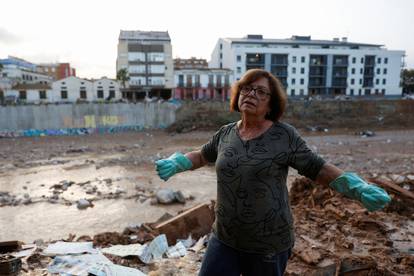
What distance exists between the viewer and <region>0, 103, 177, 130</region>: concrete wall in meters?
30.6

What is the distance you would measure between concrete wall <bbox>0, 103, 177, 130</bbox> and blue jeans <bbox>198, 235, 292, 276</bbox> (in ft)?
105

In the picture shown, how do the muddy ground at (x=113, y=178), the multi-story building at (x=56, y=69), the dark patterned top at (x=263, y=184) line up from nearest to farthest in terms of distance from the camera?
the dark patterned top at (x=263, y=184), the muddy ground at (x=113, y=178), the multi-story building at (x=56, y=69)

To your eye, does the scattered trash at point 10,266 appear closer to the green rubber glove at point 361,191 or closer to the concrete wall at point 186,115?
the green rubber glove at point 361,191

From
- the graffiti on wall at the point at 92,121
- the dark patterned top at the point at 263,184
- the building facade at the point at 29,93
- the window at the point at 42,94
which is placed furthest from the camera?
the window at the point at 42,94

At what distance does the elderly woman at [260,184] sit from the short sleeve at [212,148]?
0.71 feet

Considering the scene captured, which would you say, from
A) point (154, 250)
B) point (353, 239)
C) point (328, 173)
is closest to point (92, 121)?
point (154, 250)

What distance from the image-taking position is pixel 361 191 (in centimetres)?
216

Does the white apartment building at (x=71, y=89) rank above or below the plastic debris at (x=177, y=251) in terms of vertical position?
above

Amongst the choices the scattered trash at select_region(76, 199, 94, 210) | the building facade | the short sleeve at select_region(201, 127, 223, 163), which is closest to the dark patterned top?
the short sleeve at select_region(201, 127, 223, 163)

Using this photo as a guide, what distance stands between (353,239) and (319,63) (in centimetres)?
5403

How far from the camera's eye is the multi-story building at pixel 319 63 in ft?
168

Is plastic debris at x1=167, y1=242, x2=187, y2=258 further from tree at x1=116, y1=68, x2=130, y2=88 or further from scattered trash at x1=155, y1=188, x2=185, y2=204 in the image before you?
tree at x1=116, y1=68, x2=130, y2=88

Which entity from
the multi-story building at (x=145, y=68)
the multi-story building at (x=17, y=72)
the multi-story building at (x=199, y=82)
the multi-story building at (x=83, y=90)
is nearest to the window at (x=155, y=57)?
the multi-story building at (x=145, y=68)

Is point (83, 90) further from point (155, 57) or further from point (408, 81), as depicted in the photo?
point (408, 81)
